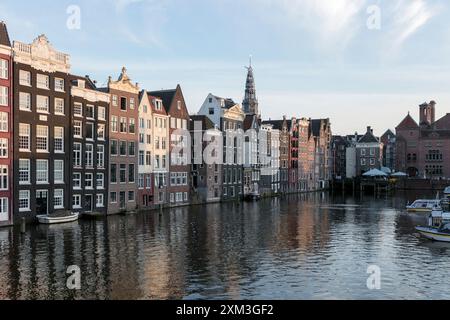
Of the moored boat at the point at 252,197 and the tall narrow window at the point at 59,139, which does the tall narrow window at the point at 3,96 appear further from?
the moored boat at the point at 252,197

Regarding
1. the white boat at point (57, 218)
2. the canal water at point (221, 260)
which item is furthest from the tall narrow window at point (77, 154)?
the canal water at point (221, 260)

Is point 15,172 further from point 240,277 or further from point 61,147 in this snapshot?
point 240,277

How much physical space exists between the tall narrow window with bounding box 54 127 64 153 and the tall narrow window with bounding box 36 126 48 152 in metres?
1.58

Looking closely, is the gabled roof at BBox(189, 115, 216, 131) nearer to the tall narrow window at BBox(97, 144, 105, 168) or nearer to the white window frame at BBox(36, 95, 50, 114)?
the tall narrow window at BBox(97, 144, 105, 168)

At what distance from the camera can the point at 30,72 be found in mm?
64500

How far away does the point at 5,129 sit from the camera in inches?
2414

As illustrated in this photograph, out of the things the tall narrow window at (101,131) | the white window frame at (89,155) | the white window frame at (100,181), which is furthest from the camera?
the tall narrow window at (101,131)

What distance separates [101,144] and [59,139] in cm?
914

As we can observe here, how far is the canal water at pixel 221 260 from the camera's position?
33.4m

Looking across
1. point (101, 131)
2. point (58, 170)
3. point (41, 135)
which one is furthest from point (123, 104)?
point (41, 135)

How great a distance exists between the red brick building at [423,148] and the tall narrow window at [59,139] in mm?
144635

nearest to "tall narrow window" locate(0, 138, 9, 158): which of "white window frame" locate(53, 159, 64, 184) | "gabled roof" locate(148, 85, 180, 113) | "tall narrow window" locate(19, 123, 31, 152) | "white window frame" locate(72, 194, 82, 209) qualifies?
"tall narrow window" locate(19, 123, 31, 152)
